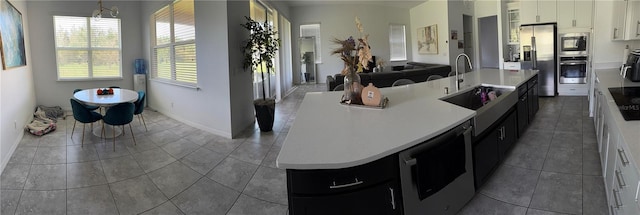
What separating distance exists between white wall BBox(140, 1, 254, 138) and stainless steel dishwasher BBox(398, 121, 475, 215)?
129 inches

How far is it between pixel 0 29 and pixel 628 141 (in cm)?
612

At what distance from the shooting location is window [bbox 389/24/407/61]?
37.8ft

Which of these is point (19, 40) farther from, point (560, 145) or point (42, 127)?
point (560, 145)

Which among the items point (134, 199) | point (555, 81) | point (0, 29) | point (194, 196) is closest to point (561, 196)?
point (194, 196)

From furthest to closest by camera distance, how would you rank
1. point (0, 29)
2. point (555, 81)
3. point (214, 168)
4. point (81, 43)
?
1. point (81, 43)
2. point (555, 81)
3. point (0, 29)
4. point (214, 168)

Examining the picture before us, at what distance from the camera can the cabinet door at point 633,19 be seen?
12.5ft

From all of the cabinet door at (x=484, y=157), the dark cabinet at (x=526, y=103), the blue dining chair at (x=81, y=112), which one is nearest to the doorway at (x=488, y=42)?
the dark cabinet at (x=526, y=103)

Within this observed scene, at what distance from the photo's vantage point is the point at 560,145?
11.7 feet

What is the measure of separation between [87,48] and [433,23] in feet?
29.4

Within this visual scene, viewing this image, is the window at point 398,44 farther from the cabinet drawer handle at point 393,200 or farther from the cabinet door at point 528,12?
the cabinet drawer handle at point 393,200

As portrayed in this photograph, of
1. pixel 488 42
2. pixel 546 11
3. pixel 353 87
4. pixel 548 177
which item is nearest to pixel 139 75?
pixel 353 87

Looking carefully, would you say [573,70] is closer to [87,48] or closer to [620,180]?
[620,180]

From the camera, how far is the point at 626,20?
397 centimetres

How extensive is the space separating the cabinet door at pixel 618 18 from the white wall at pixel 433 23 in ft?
16.0
